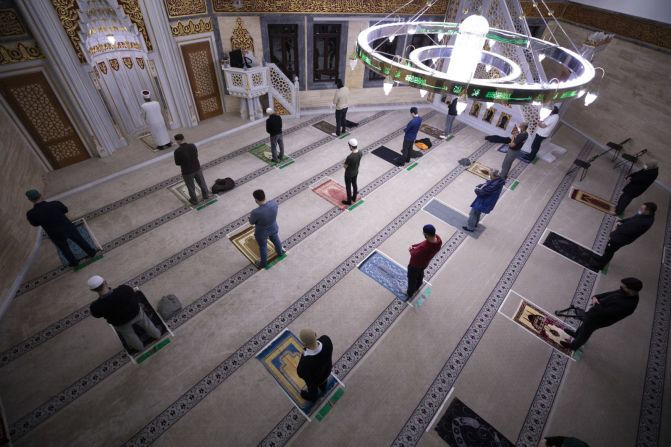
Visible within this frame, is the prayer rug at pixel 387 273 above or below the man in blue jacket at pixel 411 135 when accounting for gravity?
below

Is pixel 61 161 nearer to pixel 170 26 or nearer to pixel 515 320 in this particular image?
pixel 170 26

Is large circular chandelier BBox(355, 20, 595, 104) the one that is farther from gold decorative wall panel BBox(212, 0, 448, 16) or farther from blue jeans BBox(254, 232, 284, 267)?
gold decorative wall panel BBox(212, 0, 448, 16)

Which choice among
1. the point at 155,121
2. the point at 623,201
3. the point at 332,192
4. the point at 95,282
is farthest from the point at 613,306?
the point at 155,121

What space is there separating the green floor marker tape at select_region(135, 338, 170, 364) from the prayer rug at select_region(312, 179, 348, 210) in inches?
126

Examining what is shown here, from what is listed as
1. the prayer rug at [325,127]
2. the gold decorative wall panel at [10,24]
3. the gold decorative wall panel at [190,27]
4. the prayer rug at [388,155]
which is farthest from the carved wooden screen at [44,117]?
the prayer rug at [388,155]

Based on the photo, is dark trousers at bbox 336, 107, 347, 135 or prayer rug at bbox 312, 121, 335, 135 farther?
prayer rug at bbox 312, 121, 335, 135

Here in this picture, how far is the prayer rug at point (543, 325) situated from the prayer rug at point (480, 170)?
9.97ft

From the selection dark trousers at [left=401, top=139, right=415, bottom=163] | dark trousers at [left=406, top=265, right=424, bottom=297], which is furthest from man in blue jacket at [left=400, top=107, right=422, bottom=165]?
→ dark trousers at [left=406, top=265, right=424, bottom=297]

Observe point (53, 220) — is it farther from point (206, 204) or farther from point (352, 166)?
point (352, 166)

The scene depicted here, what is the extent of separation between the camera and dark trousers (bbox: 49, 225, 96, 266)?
4.04m

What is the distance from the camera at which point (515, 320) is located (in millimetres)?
4113

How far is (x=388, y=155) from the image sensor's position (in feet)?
22.8

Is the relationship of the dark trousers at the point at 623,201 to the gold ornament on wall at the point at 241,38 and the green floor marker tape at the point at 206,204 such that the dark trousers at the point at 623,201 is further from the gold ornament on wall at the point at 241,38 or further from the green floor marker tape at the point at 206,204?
the gold ornament on wall at the point at 241,38

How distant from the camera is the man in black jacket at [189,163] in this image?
15.7 ft
